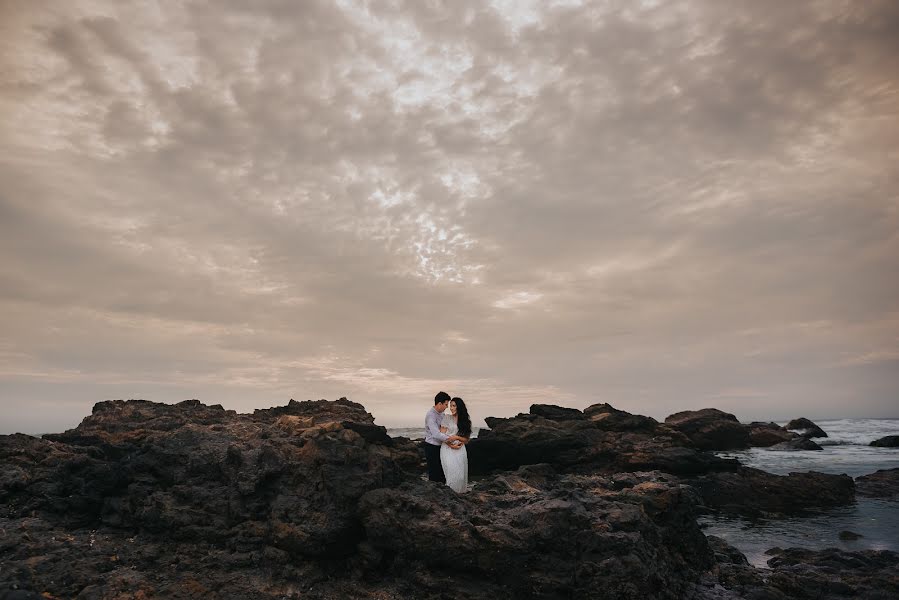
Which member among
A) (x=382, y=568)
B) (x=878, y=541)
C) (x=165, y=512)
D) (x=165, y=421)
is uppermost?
(x=165, y=421)

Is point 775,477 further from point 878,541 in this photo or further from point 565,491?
point 565,491

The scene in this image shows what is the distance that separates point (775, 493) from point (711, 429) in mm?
23818

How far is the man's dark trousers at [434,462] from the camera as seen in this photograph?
1307cm

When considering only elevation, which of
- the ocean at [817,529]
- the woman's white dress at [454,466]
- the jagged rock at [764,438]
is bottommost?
the ocean at [817,529]

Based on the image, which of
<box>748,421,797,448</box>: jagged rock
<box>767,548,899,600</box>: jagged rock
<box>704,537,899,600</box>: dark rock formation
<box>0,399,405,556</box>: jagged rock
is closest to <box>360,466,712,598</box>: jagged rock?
<box>0,399,405,556</box>: jagged rock

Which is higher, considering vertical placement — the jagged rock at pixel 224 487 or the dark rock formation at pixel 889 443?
the jagged rock at pixel 224 487

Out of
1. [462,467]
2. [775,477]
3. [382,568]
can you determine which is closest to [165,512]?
[382,568]

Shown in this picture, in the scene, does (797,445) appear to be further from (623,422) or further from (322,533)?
(322,533)

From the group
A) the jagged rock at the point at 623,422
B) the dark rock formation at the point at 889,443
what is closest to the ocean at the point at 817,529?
the jagged rock at the point at 623,422

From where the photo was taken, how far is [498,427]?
3228 centimetres

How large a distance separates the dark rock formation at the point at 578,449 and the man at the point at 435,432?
18657 millimetres

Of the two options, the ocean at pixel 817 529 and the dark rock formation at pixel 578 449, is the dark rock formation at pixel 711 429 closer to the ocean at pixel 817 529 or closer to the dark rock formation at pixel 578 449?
the dark rock formation at pixel 578 449

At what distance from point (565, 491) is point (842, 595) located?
→ 7.33m

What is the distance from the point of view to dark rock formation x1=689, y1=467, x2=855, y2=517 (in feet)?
76.6
